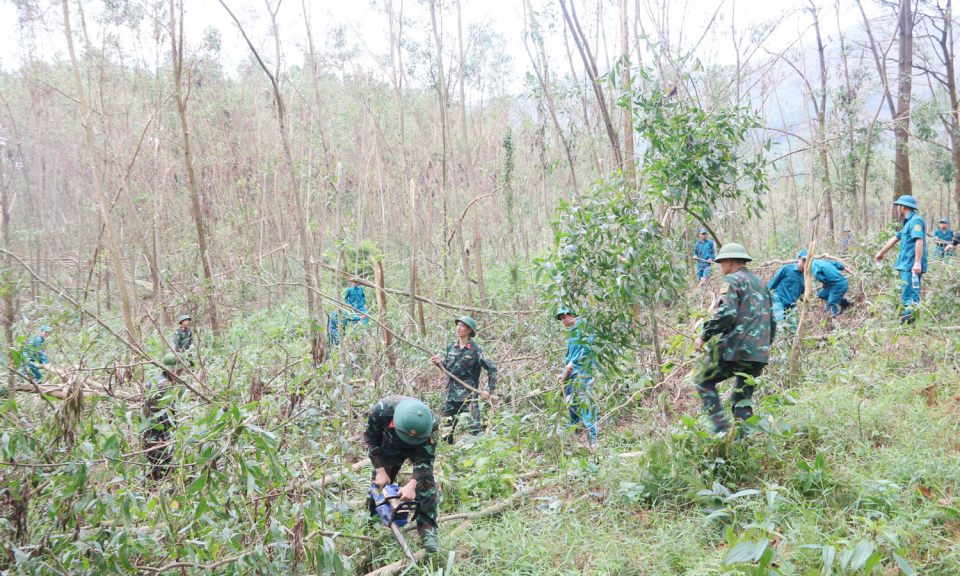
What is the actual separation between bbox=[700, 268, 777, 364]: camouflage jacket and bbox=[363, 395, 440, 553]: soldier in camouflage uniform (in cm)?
195

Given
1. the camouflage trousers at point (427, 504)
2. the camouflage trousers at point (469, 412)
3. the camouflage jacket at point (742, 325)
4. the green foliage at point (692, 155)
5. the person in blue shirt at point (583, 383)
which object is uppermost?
the green foliage at point (692, 155)

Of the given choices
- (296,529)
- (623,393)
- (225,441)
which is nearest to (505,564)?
(296,529)

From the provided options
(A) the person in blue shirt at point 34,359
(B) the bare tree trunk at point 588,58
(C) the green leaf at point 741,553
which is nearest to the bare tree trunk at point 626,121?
(B) the bare tree trunk at point 588,58

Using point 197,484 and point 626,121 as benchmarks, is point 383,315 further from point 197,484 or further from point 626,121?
point 197,484

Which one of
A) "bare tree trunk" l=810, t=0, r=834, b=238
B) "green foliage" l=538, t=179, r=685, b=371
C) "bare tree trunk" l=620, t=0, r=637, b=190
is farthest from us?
"bare tree trunk" l=810, t=0, r=834, b=238

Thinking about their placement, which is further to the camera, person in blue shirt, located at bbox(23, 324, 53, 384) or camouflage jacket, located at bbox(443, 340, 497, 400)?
camouflage jacket, located at bbox(443, 340, 497, 400)

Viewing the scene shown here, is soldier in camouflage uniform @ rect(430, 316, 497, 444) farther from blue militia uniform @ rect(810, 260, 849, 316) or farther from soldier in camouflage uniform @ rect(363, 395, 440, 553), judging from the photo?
blue militia uniform @ rect(810, 260, 849, 316)

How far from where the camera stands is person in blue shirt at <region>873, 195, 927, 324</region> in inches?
219

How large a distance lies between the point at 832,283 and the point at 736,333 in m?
3.89

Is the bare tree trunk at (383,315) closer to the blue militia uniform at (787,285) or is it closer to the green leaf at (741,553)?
the blue militia uniform at (787,285)

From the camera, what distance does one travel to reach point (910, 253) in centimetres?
582

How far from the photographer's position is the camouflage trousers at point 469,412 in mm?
5725

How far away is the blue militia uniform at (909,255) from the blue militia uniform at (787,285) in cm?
93

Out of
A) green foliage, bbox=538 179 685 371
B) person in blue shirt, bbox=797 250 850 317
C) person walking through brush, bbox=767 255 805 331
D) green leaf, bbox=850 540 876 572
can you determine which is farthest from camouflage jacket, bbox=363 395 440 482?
person in blue shirt, bbox=797 250 850 317
